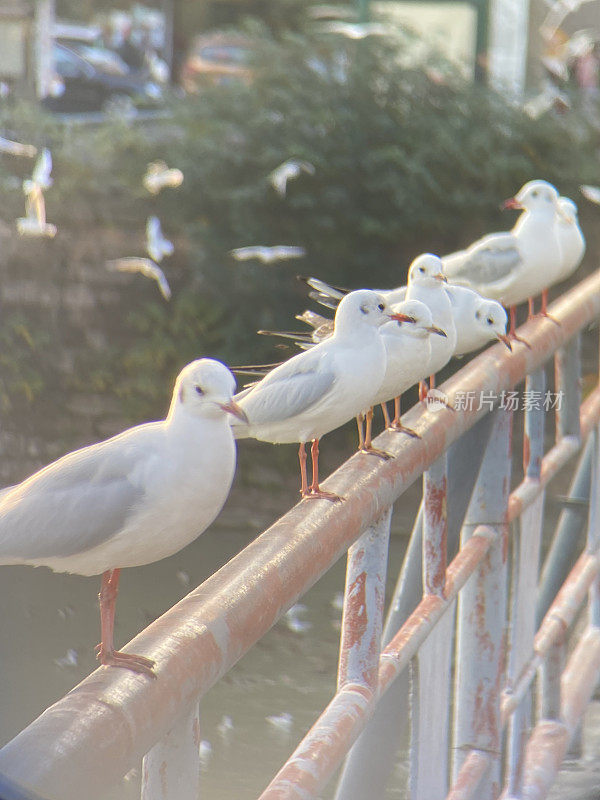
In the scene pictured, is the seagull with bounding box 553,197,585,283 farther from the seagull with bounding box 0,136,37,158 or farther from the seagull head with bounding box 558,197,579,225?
the seagull with bounding box 0,136,37,158

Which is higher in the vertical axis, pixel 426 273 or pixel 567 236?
pixel 426 273

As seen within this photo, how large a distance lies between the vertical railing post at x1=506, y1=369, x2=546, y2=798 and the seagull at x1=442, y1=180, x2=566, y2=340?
131 millimetres

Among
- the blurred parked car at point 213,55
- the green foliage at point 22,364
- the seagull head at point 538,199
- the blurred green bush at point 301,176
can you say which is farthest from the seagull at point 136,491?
the blurred parked car at point 213,55

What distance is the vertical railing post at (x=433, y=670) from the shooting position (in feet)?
3.06

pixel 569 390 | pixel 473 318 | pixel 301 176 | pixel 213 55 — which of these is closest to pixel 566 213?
pixel 569 390

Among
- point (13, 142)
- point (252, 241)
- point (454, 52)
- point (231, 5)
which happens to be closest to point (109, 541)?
point (252, 241)

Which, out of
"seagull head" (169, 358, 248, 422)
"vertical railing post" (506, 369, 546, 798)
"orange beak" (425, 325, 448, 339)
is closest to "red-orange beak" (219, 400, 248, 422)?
"seagull head" (169, 358, 248, 422)

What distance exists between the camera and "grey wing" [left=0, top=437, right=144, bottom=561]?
593 mm

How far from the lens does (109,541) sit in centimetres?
61

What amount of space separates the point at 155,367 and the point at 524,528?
330cm

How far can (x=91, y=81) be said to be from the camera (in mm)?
6277

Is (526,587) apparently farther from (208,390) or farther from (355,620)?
(208,390)

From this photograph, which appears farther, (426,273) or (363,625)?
(426,273)

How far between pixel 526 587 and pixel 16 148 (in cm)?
342
